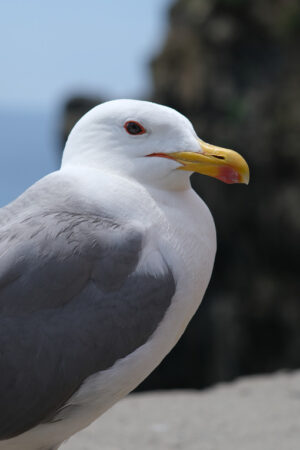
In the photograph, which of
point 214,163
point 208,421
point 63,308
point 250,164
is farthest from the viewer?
point 250,164

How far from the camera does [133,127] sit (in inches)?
103

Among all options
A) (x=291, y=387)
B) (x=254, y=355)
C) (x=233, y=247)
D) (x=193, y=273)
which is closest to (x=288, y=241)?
(x=233, y=247)

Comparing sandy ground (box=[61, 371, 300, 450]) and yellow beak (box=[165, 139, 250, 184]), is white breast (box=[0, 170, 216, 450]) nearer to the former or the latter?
yellow beak (box=[165, 139, 250, 184])

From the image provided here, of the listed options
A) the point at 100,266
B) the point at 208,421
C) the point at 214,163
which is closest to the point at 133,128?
the point at 214,163

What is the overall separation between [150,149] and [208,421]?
226 centimetres

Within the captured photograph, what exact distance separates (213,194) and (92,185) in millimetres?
13464

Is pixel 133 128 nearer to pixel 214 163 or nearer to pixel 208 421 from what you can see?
pixel 214 163

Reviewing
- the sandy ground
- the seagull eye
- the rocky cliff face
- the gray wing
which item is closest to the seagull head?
the seagull eye

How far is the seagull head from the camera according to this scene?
2.60 meters

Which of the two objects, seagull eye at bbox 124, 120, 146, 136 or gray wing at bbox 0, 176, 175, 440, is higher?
seagull eye at bbox 124, 120, 146, 136

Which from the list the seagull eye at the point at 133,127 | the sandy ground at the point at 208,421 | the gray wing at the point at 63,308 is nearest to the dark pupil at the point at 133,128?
the seagull eye at the point at 133,127

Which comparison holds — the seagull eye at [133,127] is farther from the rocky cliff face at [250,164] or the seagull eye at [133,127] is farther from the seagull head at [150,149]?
the rocky cliff face at [250,164]

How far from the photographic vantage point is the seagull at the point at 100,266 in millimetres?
2395

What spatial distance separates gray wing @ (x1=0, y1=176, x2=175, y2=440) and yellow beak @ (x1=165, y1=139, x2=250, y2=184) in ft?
0.97
